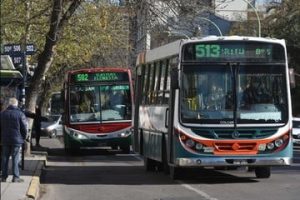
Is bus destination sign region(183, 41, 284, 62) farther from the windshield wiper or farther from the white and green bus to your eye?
the windshield wiper

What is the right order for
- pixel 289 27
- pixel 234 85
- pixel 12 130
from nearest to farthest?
pixel 12 130, pixel 234 85, pixel 289 27

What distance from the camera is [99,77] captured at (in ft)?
93.0

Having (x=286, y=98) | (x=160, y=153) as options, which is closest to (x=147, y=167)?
(x=160, y=153)

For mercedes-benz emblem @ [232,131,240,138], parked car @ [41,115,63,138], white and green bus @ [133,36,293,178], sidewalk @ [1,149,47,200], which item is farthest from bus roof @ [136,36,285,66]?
parked car @ [41,115,63,138]

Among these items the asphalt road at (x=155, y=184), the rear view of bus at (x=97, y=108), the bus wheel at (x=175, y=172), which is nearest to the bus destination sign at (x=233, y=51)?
the bus wheel at (x=175, y=172)

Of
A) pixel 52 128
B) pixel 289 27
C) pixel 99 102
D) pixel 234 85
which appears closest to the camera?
pixel 234 85

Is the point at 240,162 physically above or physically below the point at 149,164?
above

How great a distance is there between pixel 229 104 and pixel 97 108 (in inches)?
491

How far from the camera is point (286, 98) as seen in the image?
54.1ft

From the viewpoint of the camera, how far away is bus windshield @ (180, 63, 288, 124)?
1628 centimetres

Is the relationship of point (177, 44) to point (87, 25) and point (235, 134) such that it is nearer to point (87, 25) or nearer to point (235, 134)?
point (235, 134)

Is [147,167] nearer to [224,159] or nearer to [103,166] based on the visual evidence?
[103,166]

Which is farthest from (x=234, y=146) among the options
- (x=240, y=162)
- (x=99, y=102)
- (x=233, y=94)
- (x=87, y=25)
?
(x=99, y=102)

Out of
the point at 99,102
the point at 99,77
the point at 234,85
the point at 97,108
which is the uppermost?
the point at 99,77
